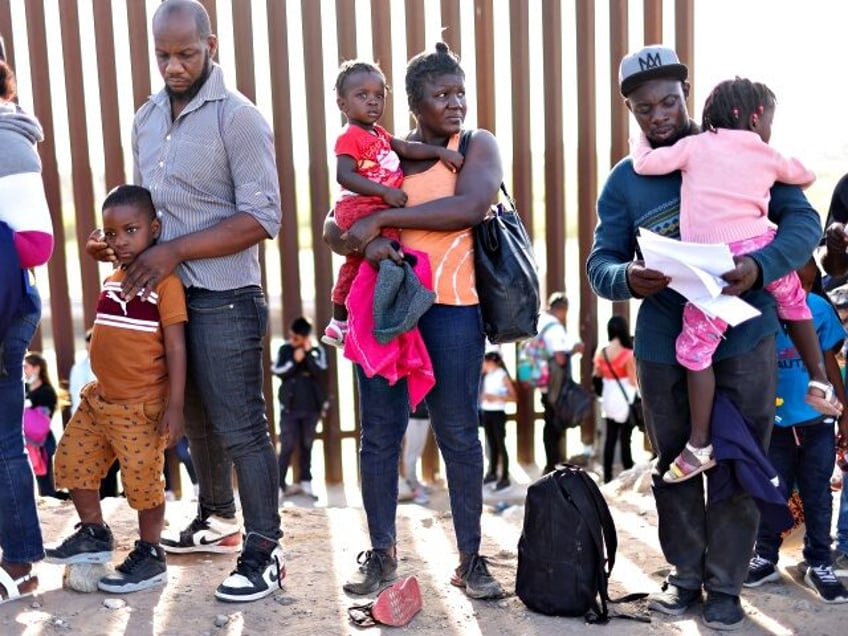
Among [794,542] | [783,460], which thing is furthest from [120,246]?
[794,542]

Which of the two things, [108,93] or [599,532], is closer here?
[599,532]

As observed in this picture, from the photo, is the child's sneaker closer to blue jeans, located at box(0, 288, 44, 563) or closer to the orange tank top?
the orange tank top

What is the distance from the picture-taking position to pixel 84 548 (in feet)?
12.1

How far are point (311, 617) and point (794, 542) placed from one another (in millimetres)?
2033

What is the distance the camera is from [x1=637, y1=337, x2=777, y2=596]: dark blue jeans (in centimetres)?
337

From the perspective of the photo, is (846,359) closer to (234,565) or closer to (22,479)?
(234,565)

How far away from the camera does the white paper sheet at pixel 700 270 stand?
3.14 meters

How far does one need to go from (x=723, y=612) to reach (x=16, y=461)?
2.35 metres

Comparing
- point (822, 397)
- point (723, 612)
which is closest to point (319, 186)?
point (822, 397)

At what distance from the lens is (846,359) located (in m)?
4.10

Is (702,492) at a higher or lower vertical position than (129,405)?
lower

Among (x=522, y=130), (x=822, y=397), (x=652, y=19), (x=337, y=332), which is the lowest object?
(x=822, y=397)

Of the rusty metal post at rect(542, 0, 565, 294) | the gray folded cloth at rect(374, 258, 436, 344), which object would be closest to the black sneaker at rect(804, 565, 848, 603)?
the gray folded cloth at rect(374, 258, 436, 344)

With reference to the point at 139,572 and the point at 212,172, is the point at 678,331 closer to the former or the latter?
the point at 212,172
